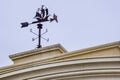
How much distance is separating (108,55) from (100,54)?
408 mm

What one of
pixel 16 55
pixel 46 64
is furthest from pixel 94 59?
pixel 16 55

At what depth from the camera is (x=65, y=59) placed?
45.4ft

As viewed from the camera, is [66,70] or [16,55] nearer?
[66,70]

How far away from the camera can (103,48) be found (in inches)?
543

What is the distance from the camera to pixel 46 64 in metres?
13.8

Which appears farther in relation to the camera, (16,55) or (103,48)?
(16,55)

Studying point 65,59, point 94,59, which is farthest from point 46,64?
point 94,59

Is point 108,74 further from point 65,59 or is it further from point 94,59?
point 65,59

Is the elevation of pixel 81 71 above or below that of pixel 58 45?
below

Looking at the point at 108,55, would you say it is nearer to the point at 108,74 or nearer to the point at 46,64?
the point at 108,74

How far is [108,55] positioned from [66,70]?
1.34 meters

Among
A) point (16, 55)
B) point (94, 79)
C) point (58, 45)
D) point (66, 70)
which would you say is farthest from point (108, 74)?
point (16, 55)

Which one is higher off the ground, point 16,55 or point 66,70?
point 16,55

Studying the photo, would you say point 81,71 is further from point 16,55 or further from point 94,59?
point 16,55
